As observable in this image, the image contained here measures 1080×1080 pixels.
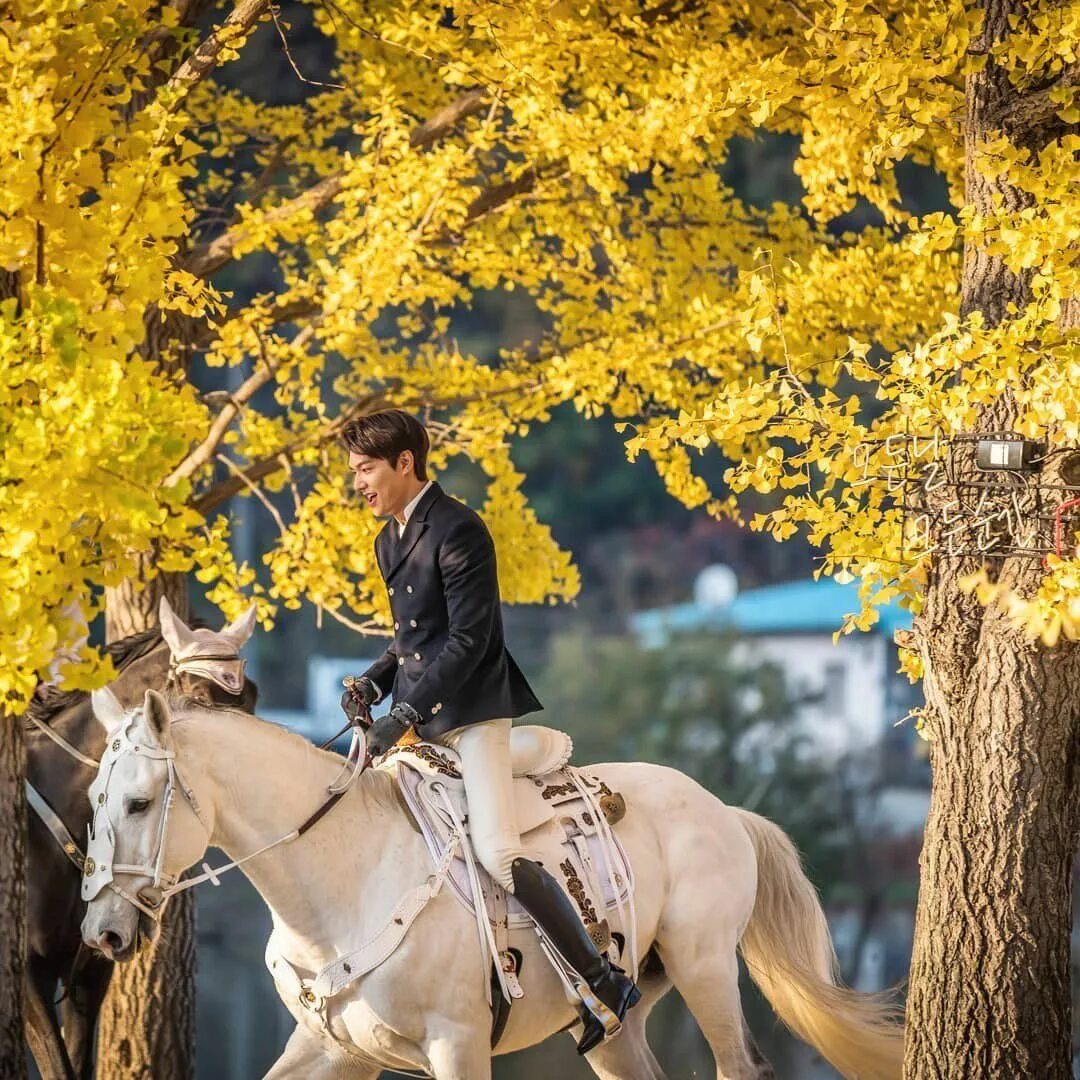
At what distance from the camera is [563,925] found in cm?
449

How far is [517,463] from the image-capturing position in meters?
21.8

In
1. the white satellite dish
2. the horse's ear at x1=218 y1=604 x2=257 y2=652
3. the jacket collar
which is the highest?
the jacket collar

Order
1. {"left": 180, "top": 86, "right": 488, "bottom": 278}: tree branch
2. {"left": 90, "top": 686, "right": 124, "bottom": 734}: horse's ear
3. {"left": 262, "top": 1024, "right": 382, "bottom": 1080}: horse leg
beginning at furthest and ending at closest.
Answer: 1. {"left": 180, "top": 86, "right": 488, "bottom": 278}: tree branch
2. {"left": 262, "top": 1024, "right": 382, "bottom": 1080}: horse leg
3. {"left": 90, "top": 686, "right": 124, "bottom": 734}: horse's ear

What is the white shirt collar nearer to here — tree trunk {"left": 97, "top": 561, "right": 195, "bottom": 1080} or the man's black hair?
the man's black hair

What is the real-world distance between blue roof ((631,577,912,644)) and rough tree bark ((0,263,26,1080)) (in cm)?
1487

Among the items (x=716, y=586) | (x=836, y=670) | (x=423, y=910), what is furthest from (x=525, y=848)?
(x=716, y=586)

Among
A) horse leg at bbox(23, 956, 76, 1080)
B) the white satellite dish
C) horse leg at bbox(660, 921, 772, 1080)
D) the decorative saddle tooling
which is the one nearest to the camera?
the decorative saddle tooling

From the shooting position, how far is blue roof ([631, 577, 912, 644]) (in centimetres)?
1936

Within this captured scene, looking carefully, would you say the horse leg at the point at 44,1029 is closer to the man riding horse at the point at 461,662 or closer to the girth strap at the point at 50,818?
the girth strap at the point at 50,818

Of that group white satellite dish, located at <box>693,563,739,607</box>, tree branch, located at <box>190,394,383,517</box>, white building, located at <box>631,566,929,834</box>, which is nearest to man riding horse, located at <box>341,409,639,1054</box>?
tree branch, located at <box>190,394,383,517</box>

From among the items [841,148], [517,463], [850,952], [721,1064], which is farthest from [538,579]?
[517,463]

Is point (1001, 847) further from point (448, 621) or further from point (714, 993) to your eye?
point (448, 621)

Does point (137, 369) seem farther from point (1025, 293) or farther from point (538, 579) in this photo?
point (538, 579)

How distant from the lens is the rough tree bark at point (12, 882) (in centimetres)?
A: 440
